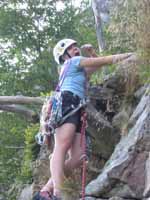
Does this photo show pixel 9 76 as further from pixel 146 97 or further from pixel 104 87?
pixel 146 97

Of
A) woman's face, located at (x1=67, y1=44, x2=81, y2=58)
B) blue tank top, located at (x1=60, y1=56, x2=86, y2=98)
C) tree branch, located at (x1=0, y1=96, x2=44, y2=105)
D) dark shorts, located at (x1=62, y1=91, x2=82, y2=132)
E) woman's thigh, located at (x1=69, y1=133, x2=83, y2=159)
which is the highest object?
woman's face, located at (x1=67, y1=44, x2=81, y2=58)

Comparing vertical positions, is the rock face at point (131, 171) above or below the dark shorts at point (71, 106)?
below

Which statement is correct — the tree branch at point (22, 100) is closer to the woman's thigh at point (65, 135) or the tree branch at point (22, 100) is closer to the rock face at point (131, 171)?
the rock face at point (131, 171)

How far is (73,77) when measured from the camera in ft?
16.0

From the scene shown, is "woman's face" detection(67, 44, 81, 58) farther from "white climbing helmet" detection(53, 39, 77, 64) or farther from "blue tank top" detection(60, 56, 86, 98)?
"blue tank top" detection(60, 56, 86, 98)

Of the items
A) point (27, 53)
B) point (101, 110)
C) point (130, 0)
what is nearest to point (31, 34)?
point (27, 53)

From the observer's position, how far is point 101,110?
692 cm

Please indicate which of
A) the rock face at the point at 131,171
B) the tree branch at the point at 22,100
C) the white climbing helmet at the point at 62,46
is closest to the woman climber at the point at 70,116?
the white climbing helmet at the point at 62,46

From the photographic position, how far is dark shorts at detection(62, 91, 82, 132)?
4.78 m

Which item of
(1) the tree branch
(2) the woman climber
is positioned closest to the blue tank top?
(2) the woman climber

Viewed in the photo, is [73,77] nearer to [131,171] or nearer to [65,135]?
[65,135]

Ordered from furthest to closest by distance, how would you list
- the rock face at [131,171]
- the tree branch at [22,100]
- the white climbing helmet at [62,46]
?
1. the tree branch at [22,100]
2. the white climbing helmet at [62,46]
3. the rock face at [131,171]

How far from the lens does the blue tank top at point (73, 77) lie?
16.0 ft

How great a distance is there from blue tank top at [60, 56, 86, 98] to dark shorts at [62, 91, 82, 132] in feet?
0.16
